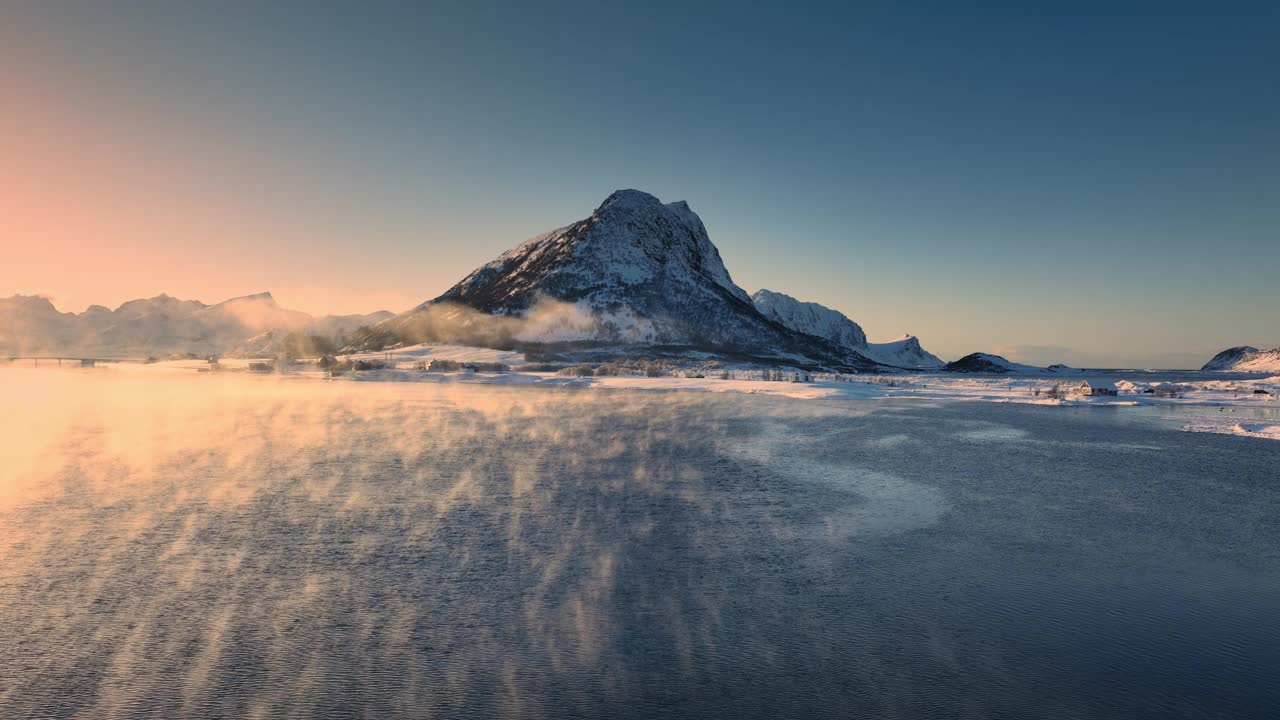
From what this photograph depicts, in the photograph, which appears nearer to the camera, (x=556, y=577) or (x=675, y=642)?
(x=675, y=642)

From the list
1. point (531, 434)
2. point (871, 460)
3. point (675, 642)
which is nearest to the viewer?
point (675, 642)

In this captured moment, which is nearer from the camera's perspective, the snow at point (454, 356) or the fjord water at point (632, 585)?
the fjord water at point (632, 585)

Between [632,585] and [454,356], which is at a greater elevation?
[454,356]

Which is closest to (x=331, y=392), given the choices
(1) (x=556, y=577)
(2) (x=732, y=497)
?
(2) (x=732, y=497)

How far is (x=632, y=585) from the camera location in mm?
9852

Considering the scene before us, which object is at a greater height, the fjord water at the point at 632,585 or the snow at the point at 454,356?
the snow at the point at 454,356

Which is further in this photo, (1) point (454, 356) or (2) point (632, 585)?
(1) point (454, 356)

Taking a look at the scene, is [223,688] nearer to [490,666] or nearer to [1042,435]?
[490,666]

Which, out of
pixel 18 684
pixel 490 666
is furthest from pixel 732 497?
pixel 18 684

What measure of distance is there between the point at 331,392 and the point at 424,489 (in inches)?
1581

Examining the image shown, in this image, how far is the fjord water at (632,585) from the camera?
22.4ft

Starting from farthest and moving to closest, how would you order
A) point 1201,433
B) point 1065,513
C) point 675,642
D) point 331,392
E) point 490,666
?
1. point 331,392
2. point 1201,433
3. point 1065,513
4. point 675,642
5. point 490,666

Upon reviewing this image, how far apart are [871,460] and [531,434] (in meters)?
12.5

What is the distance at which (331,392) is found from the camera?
52312mm
